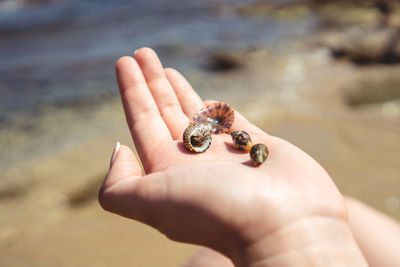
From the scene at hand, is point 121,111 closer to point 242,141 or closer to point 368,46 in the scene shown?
point 242,141

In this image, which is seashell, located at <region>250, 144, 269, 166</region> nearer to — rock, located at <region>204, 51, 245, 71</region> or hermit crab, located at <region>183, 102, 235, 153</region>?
hermit crab, located at <region>183, 102, 235, 153</region>

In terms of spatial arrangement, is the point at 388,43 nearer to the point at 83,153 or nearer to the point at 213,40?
the point at 213,40

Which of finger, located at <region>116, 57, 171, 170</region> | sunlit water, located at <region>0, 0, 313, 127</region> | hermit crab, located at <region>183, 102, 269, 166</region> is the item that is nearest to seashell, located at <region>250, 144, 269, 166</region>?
hermit crab, located at <region>183, 102, 269, 166</region>

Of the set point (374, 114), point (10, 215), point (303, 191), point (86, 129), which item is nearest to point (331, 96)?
point (374, 114)

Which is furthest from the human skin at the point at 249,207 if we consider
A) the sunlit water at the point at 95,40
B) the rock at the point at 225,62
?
the rock at the point at 225,62

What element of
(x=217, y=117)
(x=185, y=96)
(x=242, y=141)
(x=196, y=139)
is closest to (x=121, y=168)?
(x=196, y=139)
